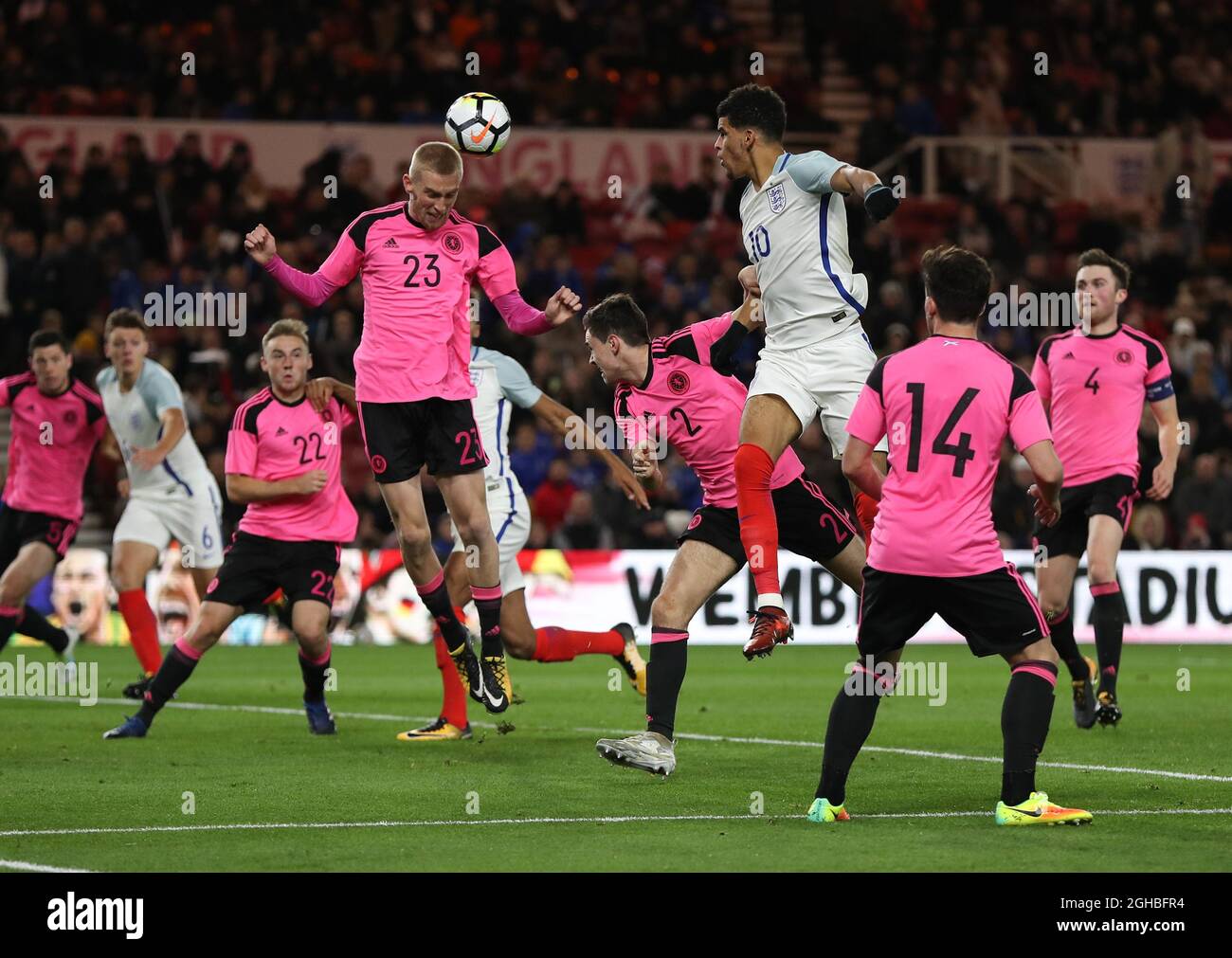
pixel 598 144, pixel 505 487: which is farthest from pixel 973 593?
pixel 598 144

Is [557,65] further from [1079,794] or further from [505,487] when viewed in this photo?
[1079,794]

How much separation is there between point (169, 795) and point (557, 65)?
726 inches

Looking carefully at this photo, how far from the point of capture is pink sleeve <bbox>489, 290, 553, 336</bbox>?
939cm

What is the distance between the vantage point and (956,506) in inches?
268

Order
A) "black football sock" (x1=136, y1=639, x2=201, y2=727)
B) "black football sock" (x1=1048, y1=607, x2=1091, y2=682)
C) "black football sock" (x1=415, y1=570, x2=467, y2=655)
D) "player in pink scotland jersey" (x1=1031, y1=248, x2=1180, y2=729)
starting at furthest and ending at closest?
1. "player in pink scotland jersey" (x1=1031, y1=248, x2=1180, y2=729)
2. "black football sock" (x1=1048, y1=607, x2=1091, y2=682)
3. "black football sock" (x1=136, y1=639, x2=201, y2=727)
4. "black football sock" (x1=415, y1=570, x2=467, y2=655)

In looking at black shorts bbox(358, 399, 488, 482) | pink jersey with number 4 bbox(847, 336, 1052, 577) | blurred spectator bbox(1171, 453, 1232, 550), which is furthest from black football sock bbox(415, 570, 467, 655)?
blurred spectator bbox(1171, 453, 1232, 550)

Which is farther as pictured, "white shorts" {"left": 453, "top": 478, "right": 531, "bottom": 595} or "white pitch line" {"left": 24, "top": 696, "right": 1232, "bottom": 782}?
"white shorts" {"left": 453, "top": 478, "right": 531, "bottom": 595}

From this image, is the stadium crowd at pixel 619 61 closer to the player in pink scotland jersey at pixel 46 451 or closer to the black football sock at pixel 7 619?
the player in pink scotland jersey at pixel 46 451

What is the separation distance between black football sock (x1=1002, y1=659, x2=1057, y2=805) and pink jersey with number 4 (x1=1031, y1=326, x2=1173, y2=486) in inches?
173

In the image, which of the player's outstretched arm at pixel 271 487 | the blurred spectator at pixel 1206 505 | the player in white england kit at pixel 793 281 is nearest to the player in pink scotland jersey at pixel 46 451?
the player's outstretched arm at pixel 271 487

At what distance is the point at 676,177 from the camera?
81.4 feet

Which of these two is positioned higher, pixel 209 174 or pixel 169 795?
pixel 209 174

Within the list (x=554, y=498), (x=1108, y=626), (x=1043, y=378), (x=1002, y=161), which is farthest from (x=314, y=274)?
(x=1002, y=161)

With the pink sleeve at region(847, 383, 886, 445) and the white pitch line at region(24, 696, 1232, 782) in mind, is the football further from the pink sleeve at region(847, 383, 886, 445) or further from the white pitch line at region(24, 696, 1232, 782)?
the pink sleeve at region(847, 383, 886, 445)
